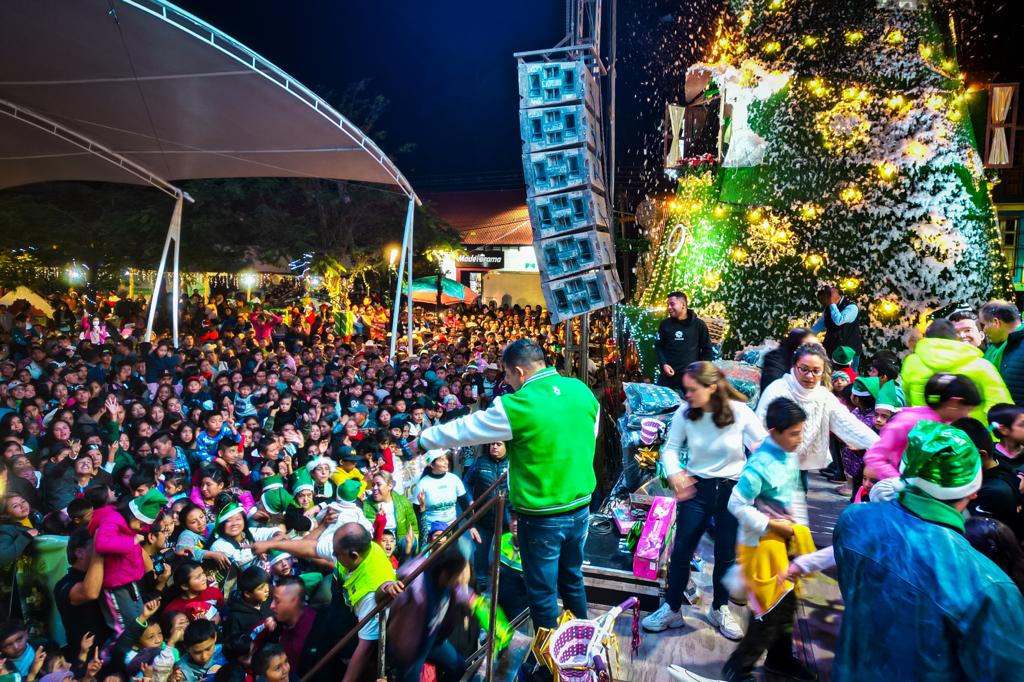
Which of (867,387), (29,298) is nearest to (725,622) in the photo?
(867,387)

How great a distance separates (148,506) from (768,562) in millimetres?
4175

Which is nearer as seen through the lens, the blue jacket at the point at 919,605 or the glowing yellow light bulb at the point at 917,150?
the blue jacket at the point at 919,605

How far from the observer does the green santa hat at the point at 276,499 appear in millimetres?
5324

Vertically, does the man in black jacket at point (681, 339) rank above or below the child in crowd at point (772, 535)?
above

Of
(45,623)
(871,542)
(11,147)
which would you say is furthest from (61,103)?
(871,542)

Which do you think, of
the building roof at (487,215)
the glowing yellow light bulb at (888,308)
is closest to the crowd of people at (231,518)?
the glowing yellow light bulb at (888,308)

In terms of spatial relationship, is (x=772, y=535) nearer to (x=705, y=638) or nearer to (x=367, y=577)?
(x=705, y=638)

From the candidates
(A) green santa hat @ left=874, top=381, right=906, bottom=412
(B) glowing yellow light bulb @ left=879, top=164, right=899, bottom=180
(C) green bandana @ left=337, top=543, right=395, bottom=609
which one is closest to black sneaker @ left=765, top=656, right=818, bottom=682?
(C) green bandana @ left=337, top=543, right=395, bottom=609

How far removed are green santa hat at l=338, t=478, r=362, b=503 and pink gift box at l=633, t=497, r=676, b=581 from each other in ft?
7.41

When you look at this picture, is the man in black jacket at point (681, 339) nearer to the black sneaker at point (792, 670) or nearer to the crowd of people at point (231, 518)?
the crowd of people at point (231, 518)

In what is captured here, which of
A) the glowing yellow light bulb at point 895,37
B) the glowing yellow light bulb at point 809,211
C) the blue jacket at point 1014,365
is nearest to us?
the blue jacket at point 1014,365

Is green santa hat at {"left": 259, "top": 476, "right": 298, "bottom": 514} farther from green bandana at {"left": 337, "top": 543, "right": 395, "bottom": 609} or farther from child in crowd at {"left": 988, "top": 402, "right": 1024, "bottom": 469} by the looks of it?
child in crowd at {"left": 988, "top": 402, "right": 1024, "bottom": 469}

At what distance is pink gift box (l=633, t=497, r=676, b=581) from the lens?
4391 mm

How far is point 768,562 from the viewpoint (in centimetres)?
304
